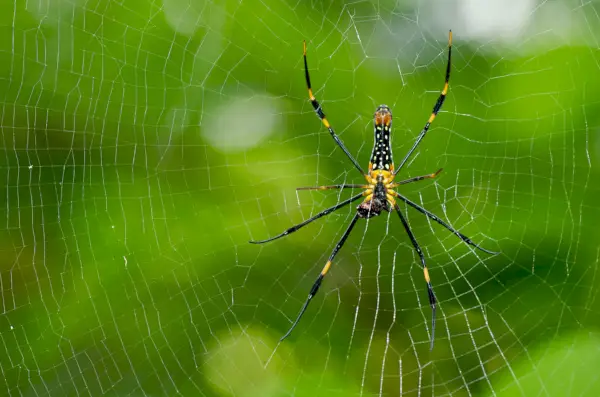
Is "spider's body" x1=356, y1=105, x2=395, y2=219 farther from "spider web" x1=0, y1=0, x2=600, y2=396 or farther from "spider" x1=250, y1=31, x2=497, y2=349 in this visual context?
"spider web" x1=0, y1=0, x2=600, y2=396

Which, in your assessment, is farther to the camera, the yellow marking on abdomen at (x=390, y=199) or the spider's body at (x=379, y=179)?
the yellow marking on abdomen at (x=390, y=199)

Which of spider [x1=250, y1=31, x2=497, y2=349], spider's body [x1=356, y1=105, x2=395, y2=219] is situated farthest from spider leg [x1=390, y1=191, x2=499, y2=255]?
spider's body [x1=356, y1=105, x2=395, y2=219]

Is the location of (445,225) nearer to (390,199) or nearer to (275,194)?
(390,199)

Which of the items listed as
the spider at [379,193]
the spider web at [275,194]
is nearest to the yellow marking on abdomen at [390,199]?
the spider at [379,193]

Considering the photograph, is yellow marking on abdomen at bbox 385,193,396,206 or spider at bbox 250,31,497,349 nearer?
spider at bbox 250,31,497,349

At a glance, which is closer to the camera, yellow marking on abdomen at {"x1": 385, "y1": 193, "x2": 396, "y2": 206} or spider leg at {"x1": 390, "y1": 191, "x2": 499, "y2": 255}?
spider leg at {"x1": 390, "y1": 191, "x2": 499, "y2": 255}

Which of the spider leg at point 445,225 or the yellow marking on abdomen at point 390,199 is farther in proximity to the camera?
the yellow marking on abdomen at point 390,199

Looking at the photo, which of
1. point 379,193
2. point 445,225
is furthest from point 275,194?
point 445,225

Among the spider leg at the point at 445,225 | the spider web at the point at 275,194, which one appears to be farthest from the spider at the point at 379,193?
the spider web at the point at 275,194

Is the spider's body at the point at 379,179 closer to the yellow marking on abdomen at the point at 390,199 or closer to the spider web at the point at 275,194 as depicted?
the yellow marking on abdomen at the point at 390,199

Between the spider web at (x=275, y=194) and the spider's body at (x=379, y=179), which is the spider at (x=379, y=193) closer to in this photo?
the spider's body at (x=379, y=179)
